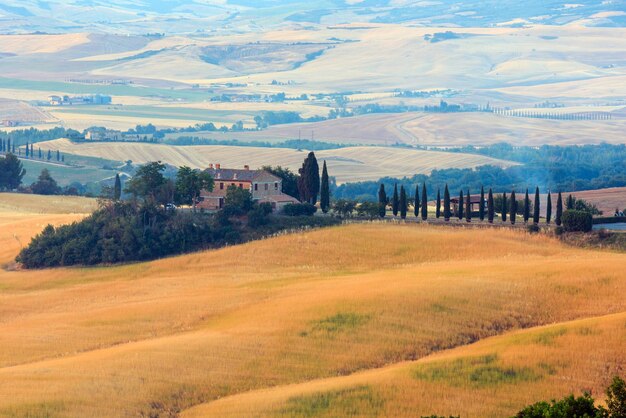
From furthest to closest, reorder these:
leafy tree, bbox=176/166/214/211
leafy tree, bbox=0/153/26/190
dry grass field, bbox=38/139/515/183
Answer: dry grass field, bbox=38/139/515/183 < leafy tree, bbox=0/153/26/190 < leafy tree, bbox=176/166/214/211

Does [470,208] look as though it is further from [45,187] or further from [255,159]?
[255,159]

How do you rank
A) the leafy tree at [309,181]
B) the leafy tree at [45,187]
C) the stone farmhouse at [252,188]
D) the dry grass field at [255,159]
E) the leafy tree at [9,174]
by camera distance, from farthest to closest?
the dry grass field at [255,159]
the leafy tree at [9,174]
the leafy tree at [45,187]
the leafy tree at [309,181]
the stone farmhouse at [252,188]

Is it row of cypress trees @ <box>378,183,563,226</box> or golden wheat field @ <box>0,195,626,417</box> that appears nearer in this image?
golden wheat field @ <box>0,195,626,417</box>

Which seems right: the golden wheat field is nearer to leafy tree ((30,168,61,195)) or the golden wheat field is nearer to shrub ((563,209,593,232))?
shrub ((563,209,593,232))

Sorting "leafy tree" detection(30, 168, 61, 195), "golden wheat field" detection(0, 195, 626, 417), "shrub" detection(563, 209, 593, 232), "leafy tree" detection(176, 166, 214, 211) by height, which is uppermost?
"leafy tree" detection(176, 166, 214, 211)

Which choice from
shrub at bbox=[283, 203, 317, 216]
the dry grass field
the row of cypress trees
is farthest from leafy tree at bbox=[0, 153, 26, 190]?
the dry grass field

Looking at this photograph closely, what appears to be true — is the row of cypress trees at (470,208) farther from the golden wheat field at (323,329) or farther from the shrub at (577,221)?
the golden wheat field at (323,329)

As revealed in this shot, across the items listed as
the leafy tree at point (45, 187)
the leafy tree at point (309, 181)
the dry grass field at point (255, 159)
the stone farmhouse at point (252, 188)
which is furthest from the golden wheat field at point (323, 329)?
the dry grass field at point (255, 159)
